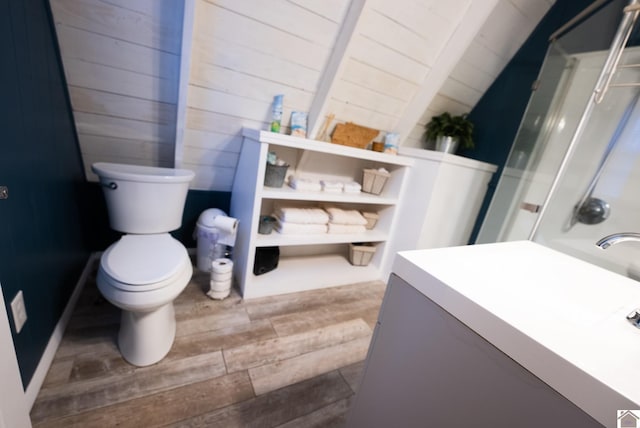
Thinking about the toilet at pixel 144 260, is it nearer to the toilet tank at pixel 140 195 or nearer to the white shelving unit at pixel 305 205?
the toilet tank at pixel 140 195

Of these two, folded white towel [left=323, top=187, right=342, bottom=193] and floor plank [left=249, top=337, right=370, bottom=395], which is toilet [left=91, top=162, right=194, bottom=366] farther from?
folded white towel [left=323, top=187, right=342, bottom=193]

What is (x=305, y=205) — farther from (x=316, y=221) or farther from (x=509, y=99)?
(x=509, y=99)

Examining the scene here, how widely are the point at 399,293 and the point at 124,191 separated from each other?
4.55 ft

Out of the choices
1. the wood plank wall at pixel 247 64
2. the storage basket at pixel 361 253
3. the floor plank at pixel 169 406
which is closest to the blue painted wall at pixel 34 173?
the floor plank at pixel 169 406

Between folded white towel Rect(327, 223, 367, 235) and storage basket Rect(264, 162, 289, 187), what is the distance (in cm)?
51

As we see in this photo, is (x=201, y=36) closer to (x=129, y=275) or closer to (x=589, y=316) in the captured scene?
(x=129, y=275)

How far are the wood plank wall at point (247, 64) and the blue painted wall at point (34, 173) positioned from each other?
0.53m

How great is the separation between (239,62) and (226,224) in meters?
0.91

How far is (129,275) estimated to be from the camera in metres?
1.00

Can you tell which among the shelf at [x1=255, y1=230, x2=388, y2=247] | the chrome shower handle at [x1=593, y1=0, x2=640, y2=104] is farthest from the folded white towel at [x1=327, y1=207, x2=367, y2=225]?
the chrome shower handle at [x1=593, y1=0, x2=640, y2=104]

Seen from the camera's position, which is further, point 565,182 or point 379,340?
point 565,182

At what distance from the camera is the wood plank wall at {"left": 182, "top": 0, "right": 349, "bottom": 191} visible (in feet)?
4.01

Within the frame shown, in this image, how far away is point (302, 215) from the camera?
5.82 feet

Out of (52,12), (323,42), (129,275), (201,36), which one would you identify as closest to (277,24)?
(323,42)
